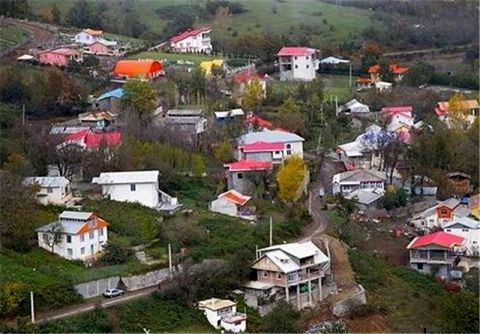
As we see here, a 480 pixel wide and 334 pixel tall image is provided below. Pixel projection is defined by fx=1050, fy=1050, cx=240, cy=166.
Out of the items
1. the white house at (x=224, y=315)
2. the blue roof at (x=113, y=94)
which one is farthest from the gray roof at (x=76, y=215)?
the blue roof at (x=113, y=94)

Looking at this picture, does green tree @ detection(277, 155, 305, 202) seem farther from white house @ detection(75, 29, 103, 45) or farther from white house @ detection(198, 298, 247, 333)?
white house @ detection(75, 29, 103, 45)

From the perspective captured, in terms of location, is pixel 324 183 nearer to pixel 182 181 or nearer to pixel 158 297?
pixel 182 181

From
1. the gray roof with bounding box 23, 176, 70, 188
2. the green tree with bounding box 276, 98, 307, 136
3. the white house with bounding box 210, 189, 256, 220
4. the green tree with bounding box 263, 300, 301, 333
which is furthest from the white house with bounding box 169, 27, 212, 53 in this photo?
the green tree with bounding box 263, 300, 301, 333

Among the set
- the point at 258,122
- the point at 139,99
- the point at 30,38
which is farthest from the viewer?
the point at 30,38

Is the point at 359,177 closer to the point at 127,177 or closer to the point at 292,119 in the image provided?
the point at 292,119

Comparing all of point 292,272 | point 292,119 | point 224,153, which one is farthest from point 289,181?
point 292,119

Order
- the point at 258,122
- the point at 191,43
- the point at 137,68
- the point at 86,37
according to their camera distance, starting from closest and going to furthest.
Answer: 1. the point at 258,122
2. the point at 137,68
3. the point at 86,37
4. the point at 191,43

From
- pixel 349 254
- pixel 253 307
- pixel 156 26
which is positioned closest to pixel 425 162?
pixel 349 254
